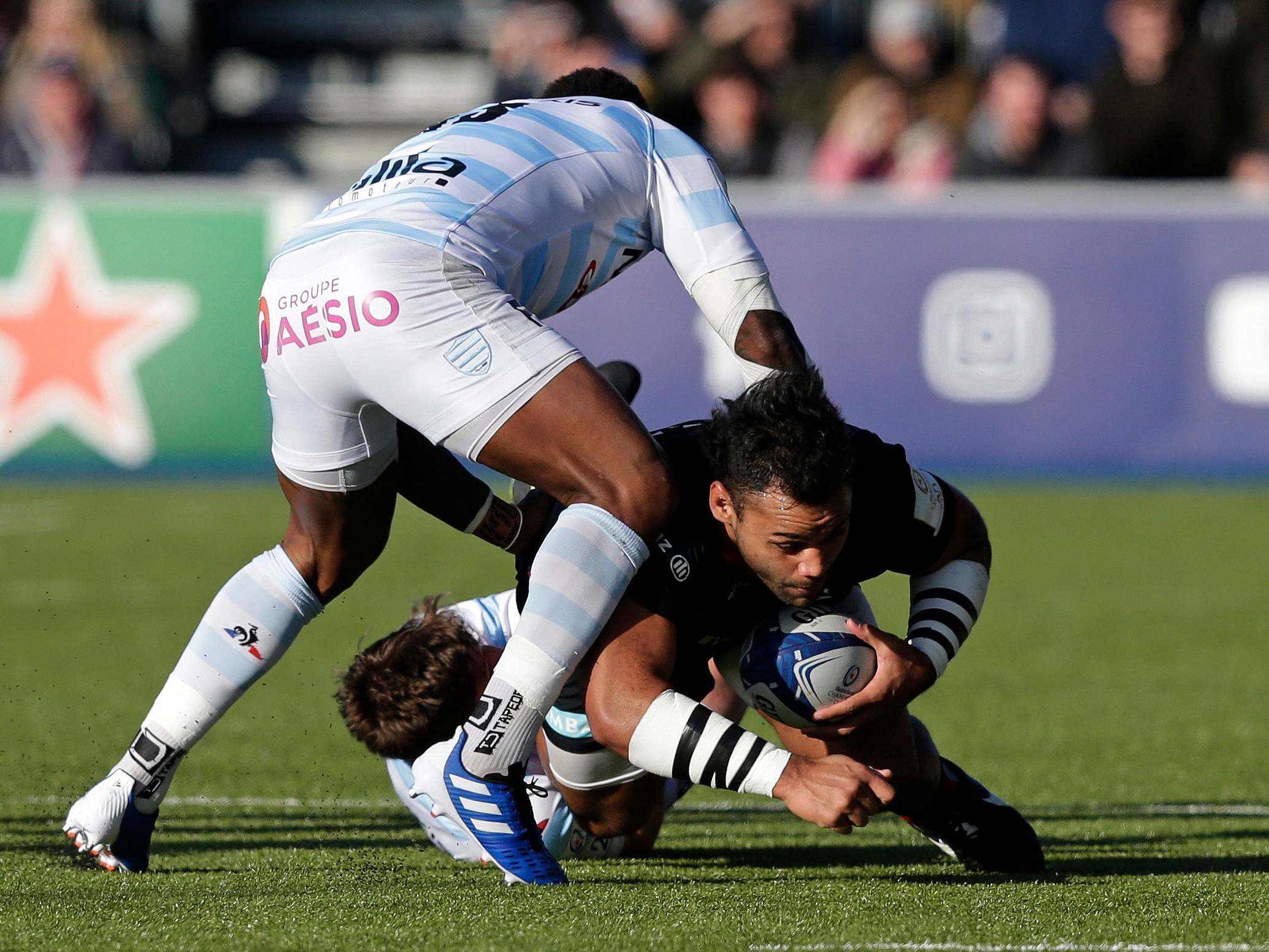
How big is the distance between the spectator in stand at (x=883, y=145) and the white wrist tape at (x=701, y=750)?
9.70 m

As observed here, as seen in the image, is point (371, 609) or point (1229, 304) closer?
point (371, 609)

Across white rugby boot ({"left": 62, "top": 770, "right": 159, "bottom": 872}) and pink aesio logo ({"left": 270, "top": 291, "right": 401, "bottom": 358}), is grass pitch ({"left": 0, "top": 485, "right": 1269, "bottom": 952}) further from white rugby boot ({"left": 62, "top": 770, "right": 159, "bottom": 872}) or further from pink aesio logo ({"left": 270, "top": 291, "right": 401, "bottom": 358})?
pink aesio logo ({"left": 270, "top": 291, "right": 401, "bottom": 358})

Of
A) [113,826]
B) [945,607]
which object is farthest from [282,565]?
[945,607]

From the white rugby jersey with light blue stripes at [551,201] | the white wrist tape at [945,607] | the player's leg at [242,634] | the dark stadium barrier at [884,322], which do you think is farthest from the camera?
the dark stadium barrier at [884,322]

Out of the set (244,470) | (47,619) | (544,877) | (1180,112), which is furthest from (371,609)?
(1180,112)

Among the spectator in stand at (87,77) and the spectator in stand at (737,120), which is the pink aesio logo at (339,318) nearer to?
the spectator in stand at (737,120)

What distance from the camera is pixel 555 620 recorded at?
3.97 meters

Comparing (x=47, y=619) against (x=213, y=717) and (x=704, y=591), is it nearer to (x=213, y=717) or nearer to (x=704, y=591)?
(x=213, y=717)

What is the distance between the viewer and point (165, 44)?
17000mm

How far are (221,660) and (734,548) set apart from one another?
Result: 132 centimetres

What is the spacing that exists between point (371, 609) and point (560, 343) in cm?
520

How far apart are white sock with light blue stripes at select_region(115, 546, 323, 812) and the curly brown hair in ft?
0.73

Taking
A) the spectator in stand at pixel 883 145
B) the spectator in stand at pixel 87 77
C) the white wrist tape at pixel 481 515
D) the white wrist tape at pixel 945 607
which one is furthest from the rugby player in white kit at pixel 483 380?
the spectator in stand at pixel 87 77

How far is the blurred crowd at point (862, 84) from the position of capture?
521 inches
